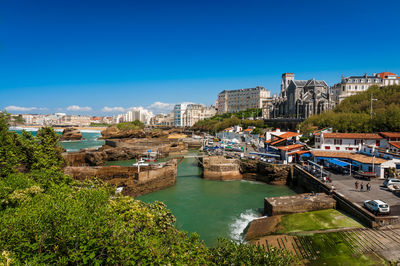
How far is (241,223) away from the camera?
21.5m

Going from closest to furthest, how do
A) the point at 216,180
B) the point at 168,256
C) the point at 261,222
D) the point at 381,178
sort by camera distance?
the point at 168,256
the point at 261,222
the point at 381,178
the point at 216,180

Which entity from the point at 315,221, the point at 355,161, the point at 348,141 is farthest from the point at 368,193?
the point at 348,141

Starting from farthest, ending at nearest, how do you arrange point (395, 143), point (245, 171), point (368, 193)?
1. point (245, 171)
2. point (395, 143)
3. point (368, 193)

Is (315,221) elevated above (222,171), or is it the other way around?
(222,171)

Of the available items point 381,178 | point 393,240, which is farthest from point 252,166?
point 393,240

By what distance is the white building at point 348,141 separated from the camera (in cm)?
3428

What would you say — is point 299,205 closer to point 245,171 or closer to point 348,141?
point 245,171

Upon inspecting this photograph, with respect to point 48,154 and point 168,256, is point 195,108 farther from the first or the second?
point 168,256

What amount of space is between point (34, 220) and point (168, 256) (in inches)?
227

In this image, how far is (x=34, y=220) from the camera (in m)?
9.20

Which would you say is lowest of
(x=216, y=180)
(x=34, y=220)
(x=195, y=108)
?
(x=216, y=180)

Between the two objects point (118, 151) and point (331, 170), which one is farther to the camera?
point (118, 151)

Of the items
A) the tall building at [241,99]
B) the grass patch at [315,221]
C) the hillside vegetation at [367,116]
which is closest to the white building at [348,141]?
the hillside vegetation at [367,116]

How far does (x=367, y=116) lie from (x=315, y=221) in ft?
121
